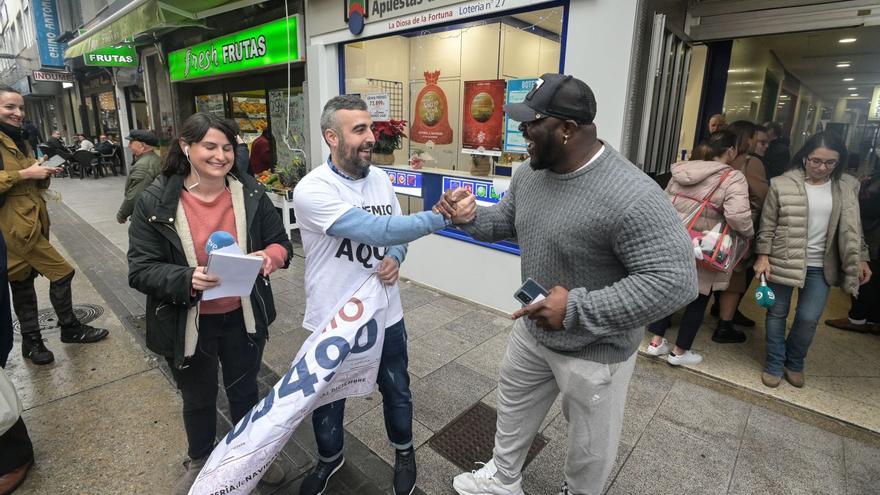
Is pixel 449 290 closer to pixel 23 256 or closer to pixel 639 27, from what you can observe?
pixel 639 27

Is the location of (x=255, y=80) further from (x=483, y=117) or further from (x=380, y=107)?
(x=483, y=117)

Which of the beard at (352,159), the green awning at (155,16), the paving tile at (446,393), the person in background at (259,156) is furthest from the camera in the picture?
the person in background at (259,156)

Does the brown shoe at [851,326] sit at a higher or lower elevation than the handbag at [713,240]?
lower

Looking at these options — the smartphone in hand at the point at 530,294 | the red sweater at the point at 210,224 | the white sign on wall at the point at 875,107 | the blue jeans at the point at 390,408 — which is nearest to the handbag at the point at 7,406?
the red sweater at the point at 210,224

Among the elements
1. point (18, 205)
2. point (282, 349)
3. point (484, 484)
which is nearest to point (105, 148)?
point (18, 205)

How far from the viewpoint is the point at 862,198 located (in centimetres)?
441

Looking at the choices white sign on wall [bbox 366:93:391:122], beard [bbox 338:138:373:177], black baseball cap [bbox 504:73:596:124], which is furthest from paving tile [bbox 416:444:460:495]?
white sign on wall [bbox 366:93:391:122]

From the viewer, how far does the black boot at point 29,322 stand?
11.3ft

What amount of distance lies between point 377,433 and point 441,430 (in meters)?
0.41

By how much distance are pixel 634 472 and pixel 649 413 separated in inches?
25.3

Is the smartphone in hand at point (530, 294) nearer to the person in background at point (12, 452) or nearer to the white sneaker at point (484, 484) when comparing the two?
the white sneaker at point (484, 484)

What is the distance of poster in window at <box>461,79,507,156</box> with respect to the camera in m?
4.71

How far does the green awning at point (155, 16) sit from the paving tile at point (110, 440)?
19.0 ft

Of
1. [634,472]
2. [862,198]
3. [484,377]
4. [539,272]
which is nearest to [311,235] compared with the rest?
[539,272]
